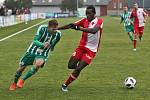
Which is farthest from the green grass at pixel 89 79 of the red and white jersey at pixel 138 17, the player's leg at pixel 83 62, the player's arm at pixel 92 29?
the red and white jersey at pixel 138 17

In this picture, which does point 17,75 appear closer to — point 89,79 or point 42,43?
point 42,43

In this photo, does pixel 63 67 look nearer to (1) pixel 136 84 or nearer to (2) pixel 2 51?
(1) pixel 136 84

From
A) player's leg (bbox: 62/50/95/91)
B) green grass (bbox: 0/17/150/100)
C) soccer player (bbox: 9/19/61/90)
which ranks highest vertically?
soccer player (bbox: 9/19/61/90)

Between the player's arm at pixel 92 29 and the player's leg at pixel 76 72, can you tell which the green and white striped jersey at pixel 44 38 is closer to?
the player's leg at pixel 76 72

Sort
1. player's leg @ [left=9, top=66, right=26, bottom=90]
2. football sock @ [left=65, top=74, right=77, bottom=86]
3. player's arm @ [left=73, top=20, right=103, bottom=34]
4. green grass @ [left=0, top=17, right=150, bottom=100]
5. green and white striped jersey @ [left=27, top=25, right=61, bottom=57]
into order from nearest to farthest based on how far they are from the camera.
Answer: player's arm @ [left=73, top=20, right=103, bottom=34]
green grass @ [left=0, top=17, right=150, bottom=100]
green and white striped jersey @ [left=27, top=25, right=61, bottom=57]
football sock @ [left=65, top=74, right=77, bottom=86]
player's leg @ [left=9, top=66, right=26, bottom=90]

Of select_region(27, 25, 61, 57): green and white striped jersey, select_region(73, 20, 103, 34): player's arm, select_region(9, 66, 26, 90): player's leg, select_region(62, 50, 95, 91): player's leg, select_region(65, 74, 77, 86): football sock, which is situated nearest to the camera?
select_region(73, 20, 103, 34): player's arm

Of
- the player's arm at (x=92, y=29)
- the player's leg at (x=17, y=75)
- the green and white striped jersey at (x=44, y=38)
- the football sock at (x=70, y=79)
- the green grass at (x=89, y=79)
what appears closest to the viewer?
the player's arm at (x=92, y=29)

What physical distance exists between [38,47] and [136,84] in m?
2.76

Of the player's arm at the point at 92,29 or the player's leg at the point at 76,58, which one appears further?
the player's leg at the point at 76,58

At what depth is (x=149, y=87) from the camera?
12.5 meters

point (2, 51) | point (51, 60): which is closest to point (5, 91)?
point (51, 60)

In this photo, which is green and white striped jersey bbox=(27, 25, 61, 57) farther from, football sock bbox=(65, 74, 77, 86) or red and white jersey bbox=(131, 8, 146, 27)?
red and white jersey bbox=(131, 8, 146, 27)

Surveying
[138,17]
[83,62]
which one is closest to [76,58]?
[83,62]

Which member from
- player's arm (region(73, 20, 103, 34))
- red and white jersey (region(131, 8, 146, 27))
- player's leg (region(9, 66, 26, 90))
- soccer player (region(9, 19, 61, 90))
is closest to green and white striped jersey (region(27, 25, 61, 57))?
soccer player (region(9, 19, 61, 90))
